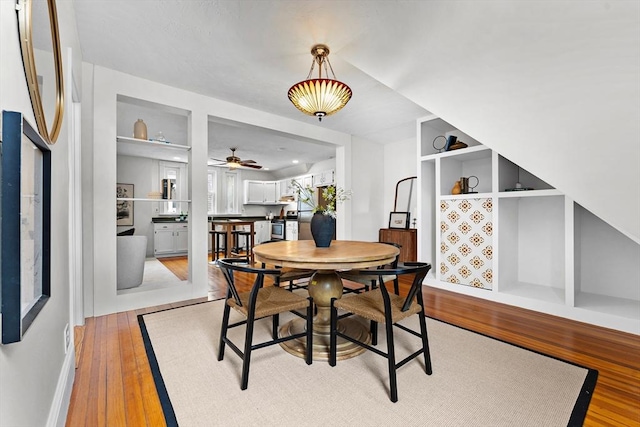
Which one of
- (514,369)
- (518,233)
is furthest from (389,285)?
(514,369)

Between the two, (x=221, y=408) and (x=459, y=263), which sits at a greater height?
(x=459, y=263)

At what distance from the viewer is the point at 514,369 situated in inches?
74.4

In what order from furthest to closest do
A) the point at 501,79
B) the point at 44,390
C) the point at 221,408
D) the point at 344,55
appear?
the point at 344,55, the point at 501,79, the point at 221,408, the point at 44,390

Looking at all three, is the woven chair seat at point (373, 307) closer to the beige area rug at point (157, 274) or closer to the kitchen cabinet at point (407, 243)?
the kitchen cabinet at point (407, 243)

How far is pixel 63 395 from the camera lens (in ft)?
4.74

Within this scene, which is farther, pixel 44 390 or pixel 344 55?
pixel 344 55

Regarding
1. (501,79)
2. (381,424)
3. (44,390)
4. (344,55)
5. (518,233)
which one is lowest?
(381,424)

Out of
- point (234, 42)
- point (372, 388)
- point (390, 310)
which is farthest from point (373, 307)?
point (234, 42)

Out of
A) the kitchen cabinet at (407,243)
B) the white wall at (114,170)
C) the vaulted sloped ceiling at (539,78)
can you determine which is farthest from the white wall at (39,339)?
the kitchen cabinet at (407,243)

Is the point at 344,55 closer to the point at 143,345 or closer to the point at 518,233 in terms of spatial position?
the point at 143,345

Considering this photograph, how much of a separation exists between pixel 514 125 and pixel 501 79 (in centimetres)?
45

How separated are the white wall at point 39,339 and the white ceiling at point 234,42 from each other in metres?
0.48

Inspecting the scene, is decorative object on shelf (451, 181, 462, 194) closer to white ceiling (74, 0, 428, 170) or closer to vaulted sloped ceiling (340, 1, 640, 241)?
white ceiling (74, 0, 428, 170)

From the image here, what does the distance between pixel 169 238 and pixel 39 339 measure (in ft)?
21.2
